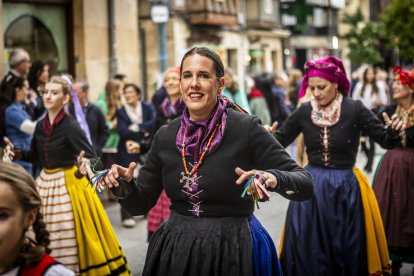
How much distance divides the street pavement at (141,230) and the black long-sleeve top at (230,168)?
3.30 m

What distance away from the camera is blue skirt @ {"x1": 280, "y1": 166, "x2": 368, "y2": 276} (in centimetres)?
563

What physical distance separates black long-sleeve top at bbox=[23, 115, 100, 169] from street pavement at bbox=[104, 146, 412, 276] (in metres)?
1.37

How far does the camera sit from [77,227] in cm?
588

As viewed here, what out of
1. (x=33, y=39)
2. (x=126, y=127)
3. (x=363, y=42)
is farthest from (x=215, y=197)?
(x=363, y=42)

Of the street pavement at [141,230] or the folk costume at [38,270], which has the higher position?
the folk costume at [38,270]

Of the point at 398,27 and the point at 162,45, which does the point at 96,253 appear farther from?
the point at 398,27

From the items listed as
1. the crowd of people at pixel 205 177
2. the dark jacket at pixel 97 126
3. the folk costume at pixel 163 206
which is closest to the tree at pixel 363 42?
the crowd of people at pixel 205 177

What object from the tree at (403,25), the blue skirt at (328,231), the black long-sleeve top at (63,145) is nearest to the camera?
the blue skirt at (328,231)

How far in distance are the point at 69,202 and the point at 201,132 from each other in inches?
102

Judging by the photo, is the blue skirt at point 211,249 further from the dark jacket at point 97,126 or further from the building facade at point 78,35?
the building facade at point 78,35

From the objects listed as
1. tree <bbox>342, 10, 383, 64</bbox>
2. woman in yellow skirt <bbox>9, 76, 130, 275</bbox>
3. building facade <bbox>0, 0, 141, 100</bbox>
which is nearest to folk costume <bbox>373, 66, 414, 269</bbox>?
woman in yellow skirt <bbox>9, 76, 130, 275</bbox>

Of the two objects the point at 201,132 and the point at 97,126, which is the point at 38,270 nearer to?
the point at 201,132

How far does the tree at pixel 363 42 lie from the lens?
31625 mm

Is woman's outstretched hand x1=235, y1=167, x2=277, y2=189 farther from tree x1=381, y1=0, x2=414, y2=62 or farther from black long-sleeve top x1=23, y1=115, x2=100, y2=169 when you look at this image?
tree x1=381, y1=0, x2=414, y2=62
